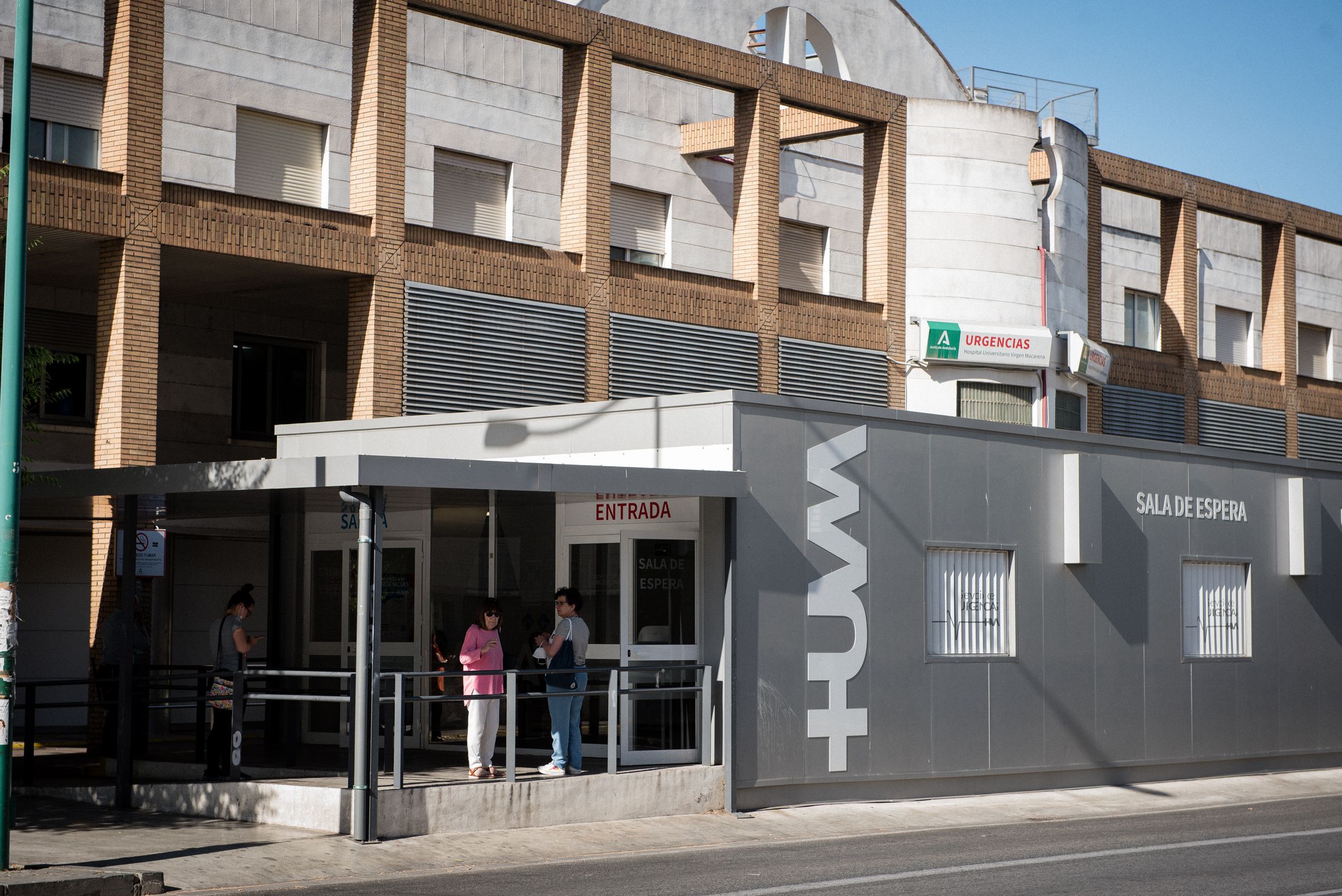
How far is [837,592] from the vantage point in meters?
16.2

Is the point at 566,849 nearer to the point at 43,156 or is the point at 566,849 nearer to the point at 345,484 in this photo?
the point at 345,484

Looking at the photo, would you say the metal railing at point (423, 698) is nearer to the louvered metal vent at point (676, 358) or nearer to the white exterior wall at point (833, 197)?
the louvered metal vent at point (676, 358)

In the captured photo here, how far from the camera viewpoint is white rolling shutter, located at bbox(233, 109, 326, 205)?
87.6ft

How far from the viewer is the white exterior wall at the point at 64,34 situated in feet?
77.7

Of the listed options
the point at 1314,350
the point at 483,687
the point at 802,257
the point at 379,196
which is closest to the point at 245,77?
the point at 379,196

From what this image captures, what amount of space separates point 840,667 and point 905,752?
1.32m

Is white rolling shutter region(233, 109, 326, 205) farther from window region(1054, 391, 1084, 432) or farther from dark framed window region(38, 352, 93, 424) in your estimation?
window region(1054, 391, 1084, 432)

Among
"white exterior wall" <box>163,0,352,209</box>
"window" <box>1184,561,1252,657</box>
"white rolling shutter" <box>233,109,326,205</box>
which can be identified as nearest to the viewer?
"window" <box>1184,561,1252,657</box>

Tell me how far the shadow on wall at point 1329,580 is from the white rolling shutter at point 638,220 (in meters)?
15.1

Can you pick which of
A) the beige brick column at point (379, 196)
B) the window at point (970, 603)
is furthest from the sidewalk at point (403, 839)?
the beige brick column at point (379, 196)

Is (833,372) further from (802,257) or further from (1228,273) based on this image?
(1228,273)

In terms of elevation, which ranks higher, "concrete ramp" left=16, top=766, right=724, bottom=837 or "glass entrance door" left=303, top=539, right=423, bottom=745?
"glass entrance door" left=303, top=539, right=423, bottom=745

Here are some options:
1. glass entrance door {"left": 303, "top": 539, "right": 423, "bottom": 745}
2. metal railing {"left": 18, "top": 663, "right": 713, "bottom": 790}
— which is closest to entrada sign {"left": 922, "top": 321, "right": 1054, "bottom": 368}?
glass entrance door {"left": 303, "top": 539, "right": 423, "bottom": 745}

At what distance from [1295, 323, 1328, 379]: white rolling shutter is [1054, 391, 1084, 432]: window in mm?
17023
